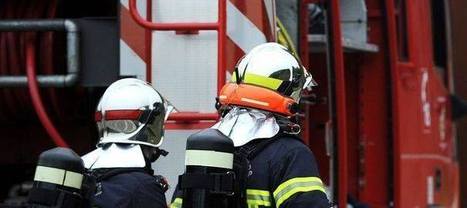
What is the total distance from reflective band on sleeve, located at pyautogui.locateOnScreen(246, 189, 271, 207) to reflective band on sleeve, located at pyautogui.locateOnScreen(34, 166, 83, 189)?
478mm

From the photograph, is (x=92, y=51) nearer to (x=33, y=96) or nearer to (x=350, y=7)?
(x=33, y=96)

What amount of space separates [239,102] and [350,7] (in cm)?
238

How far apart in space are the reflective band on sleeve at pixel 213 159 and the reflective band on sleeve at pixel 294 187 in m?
0.16

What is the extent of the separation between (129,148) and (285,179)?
53cm

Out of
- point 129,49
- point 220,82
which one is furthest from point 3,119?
point 220,82

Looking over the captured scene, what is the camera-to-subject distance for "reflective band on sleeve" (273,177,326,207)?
122 inches

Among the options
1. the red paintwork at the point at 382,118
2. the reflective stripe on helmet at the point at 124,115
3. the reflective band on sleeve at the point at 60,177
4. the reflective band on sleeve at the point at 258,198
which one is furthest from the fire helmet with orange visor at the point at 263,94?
the red paintwork at the point at 382,118

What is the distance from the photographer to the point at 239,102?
3.27 meters

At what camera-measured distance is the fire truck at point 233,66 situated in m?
4.03

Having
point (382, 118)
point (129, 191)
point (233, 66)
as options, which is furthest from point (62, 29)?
point (382, 118)

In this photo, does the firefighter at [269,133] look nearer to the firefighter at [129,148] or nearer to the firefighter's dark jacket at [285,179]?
the firefighter's dark jacket at [285,179]

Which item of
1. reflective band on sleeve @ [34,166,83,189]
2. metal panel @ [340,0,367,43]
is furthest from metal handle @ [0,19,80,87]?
metal panel @ [340,0,367,43]

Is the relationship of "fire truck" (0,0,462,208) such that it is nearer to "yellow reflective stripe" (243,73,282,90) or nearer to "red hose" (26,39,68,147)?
"red hose" (26,39,68,147)

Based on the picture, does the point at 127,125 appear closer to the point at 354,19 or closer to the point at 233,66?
the point at 233,66
